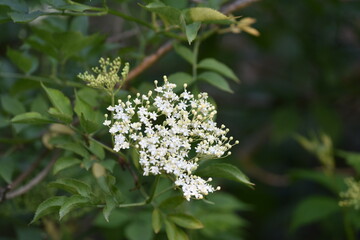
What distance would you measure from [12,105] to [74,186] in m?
0.62

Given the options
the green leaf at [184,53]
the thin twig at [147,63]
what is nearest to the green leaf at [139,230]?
the thin twig at [147,63]

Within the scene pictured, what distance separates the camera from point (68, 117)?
4.50 feet

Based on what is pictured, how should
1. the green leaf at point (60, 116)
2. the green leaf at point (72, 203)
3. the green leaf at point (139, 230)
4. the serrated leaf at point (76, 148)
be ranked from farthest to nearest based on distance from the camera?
the green leaf at point (139, 230) → the serrated leaf at point (76, 148) → the green leaf at point (60, 116) → the green leaf at point (72, 203)

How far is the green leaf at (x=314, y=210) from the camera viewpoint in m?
2.37

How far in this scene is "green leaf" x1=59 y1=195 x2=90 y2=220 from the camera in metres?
1.24

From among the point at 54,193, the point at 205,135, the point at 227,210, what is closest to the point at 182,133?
the point at 205,135

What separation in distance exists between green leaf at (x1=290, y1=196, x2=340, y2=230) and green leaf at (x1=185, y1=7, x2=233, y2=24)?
1.24 m

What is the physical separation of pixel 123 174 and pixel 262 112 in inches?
59.9

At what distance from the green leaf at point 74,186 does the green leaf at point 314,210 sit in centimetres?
131

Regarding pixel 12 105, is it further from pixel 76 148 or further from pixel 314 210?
pixel 314 210

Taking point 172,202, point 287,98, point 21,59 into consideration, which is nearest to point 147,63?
point 21,59

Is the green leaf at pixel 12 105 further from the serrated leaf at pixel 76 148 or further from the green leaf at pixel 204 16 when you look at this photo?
the green leaf at pixel 204 16

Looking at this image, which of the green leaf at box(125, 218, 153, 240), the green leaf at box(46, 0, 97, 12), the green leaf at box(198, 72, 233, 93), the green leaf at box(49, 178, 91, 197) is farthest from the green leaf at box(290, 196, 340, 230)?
the green leaf at box(46, 0, 97, 12)

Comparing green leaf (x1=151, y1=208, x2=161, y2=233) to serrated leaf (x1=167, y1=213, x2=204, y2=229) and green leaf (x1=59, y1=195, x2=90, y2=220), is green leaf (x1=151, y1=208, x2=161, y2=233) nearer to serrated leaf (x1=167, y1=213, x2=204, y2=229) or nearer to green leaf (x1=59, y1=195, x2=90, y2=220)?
serrated leaf (x1=167, y1=213, x2=204, y2=229)
